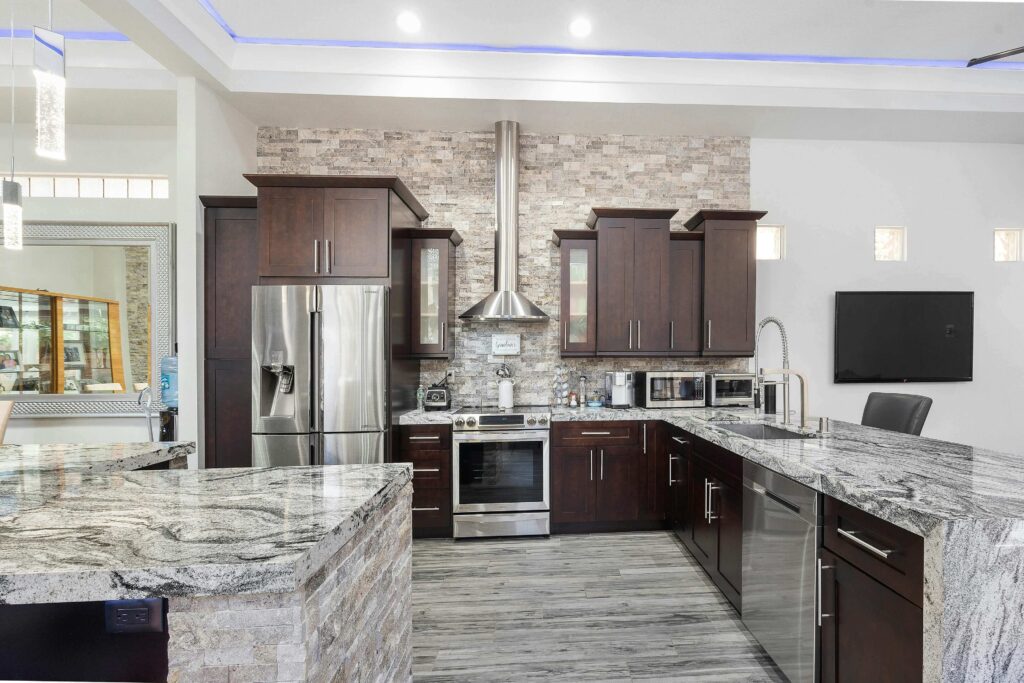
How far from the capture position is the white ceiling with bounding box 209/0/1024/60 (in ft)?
10.5

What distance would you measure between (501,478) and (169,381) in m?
2.69

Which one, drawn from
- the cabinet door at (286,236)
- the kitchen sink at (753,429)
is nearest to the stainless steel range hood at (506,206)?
the cabinet door at (286,236)

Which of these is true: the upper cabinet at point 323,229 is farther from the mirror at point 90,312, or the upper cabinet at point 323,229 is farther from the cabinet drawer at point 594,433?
the cabinet drawer at point 594,433

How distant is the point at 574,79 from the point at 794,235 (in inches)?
97.7

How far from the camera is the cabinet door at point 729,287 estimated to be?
13.1 feet

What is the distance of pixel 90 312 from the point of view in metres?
4.03

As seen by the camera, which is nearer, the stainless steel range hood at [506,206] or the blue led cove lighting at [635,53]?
the blue led cove lighting at [635,53]

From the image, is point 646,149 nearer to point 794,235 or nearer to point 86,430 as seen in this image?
point 794,235

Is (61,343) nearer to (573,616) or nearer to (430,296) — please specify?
(430,296)

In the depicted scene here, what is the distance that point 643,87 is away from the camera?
3.82m

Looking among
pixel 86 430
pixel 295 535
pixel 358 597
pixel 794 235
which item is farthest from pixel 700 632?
pixel 86 430

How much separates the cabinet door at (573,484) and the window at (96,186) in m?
4.00

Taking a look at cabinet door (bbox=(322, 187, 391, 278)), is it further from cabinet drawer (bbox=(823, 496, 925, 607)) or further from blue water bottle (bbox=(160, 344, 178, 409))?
cabinet drawer (bbox=(823, 496, 925, 607))

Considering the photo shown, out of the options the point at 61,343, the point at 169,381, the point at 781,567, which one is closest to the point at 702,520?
the point at 781,567
